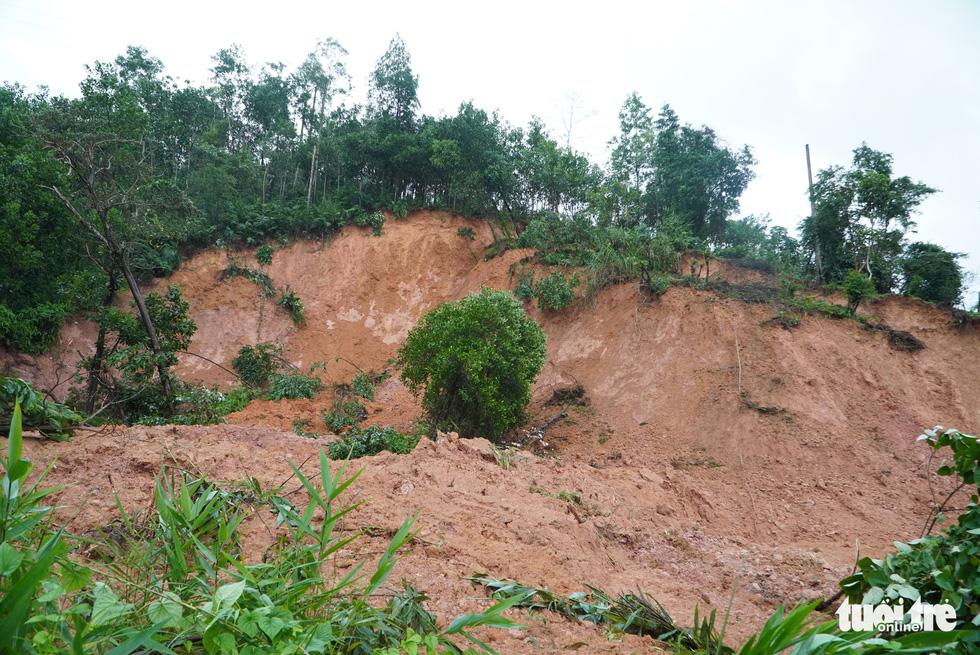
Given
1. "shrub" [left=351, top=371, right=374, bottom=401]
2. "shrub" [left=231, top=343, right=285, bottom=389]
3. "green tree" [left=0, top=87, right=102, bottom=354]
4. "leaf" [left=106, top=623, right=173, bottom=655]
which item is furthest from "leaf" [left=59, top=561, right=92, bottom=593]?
"shrub" [left=231, top=343, right=285, bottom=389]

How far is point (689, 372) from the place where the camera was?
34.7 feet

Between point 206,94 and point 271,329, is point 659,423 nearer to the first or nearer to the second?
point 271,329

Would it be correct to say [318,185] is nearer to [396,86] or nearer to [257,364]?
[396,86]

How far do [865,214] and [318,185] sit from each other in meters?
23.3

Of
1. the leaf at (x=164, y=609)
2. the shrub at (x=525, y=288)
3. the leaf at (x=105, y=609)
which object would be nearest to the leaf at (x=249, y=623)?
the leaf at (x=164, y=609)

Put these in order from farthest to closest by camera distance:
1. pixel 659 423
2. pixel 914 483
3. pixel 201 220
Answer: pixel 201 220 < pixel 659 423 < pixel 914 483

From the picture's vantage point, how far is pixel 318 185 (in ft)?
85.2

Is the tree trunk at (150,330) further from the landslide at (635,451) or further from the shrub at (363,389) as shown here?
the shrub at (363,389)

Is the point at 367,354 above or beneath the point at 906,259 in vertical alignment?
beneath

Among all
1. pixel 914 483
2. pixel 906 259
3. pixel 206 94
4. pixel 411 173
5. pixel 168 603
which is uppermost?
pixel 206 94

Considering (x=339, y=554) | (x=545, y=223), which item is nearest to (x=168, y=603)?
(x=339, y=554)

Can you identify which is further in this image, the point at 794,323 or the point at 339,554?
the point at 794,323

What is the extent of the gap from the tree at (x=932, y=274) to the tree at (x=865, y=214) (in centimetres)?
38

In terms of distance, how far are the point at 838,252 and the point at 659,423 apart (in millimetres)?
8865
